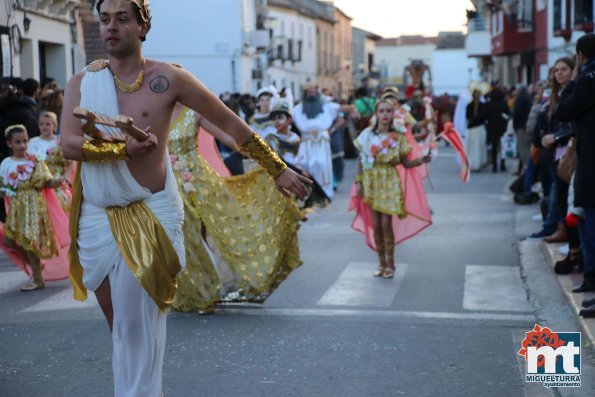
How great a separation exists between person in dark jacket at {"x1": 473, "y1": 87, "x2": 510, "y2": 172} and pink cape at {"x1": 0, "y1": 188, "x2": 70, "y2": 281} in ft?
49.7

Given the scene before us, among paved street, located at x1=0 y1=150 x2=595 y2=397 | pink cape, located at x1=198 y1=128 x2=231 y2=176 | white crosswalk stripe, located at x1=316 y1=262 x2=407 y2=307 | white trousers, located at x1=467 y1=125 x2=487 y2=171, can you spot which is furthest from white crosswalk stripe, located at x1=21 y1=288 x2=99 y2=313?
white trousers, located at x1=467 y1=125 x2=487 y2=171

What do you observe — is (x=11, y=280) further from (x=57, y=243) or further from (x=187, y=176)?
(x=187, y=176)

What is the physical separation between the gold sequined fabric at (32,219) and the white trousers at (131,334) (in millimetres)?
5052

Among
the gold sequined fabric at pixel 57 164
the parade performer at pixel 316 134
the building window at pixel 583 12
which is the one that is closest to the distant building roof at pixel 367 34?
the building window at pixel 583 12

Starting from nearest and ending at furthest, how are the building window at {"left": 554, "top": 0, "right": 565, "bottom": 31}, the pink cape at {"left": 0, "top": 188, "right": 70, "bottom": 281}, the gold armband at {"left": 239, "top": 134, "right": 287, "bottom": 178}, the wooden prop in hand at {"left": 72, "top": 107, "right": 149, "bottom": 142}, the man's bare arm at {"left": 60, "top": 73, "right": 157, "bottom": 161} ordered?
the wooden prop in hand at {"left": 72, "top": 107, "right": 149, "bottom": 142} → the man's bare arm at {"left": 60, "top": 73, "right": 157, "bottom": 161} → the gold armband at {"left": 239, "top": 134, "right": 287, "bottom": 178} → the pink cape at {"left": 0, "top": 188, "right": 70, "bottom": 281} → the building window at {"left": 554, "top": 0, "right": 565, "bottom": 31}

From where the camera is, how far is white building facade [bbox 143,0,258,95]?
144ft

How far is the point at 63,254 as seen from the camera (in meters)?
9.97

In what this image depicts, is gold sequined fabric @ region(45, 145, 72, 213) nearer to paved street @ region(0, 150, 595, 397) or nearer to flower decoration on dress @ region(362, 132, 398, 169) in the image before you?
paved street @ region(0, 150, 595, 397)

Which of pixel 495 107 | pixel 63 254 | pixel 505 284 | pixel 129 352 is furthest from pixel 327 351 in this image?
pixel 495 107

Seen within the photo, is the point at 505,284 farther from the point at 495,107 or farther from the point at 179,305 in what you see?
the point at 495,107

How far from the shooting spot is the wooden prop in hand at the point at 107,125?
13.8 ft

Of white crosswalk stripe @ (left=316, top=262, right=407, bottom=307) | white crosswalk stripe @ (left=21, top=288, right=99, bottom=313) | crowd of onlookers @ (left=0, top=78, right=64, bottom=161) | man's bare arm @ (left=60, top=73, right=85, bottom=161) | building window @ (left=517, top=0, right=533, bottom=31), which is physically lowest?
white crosswalk stripe @ (left=316, top=262, right=407, bottom=307)

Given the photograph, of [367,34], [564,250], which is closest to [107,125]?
[564,250]

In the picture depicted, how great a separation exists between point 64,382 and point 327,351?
165 centimetres
